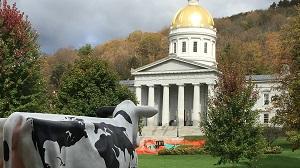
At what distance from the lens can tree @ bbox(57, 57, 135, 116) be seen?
39112 mm

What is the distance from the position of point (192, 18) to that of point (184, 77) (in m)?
9.92

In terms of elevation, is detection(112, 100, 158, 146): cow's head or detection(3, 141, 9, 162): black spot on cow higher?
detection(112, 100, 158, 146): cow's head

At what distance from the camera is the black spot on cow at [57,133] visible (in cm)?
348

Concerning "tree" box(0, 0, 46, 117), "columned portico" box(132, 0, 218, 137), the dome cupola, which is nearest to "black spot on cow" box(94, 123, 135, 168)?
"tree" box(0, 0, 46, 117)

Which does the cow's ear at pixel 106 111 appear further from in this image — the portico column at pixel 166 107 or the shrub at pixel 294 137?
the portico column at pixel 166 107

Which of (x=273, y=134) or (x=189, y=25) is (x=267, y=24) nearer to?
(x=189, y=25)

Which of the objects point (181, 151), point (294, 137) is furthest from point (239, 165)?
point (181, 151)

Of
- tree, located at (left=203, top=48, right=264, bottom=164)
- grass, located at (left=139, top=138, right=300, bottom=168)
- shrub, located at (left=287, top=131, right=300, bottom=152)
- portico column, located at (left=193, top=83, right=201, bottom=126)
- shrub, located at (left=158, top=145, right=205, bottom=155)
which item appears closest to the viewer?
tree, located at (left=203, top=48, right=264, bottom=164)

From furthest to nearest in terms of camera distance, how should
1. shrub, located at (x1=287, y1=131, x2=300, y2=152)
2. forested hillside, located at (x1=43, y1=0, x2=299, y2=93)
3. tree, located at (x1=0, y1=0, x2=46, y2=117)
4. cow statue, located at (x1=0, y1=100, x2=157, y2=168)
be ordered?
forested hillside, located at (x1=43, y1=0, x2=299, y2=93), shrub, located at (x1=287, y1=131, x2=300, y2=152), tree, located at (x1=0, y1=0, x2=46, y2=117), cow statue, located at (x1=0, y1=100, x2=157, y2=168)

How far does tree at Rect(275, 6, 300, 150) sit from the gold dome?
51197 millimetres

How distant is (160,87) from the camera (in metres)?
82.6

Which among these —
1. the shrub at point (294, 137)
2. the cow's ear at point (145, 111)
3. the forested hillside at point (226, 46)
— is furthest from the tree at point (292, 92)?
the forested hillside at point (226, 46)

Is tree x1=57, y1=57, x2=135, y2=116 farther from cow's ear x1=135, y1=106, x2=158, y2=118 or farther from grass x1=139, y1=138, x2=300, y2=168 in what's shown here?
cow's ear x1=135, y1=106, x2=158, y2=118

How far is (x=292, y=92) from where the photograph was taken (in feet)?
81.8
